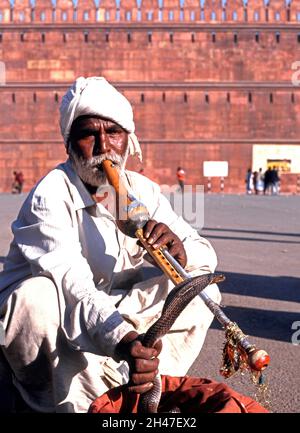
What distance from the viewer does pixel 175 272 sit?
1466 millimetres

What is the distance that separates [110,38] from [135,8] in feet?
3.83

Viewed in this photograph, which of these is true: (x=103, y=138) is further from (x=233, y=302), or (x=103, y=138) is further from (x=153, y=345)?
(x=233, y=302)

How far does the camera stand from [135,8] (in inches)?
890

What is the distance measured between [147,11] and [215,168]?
4.96 meters

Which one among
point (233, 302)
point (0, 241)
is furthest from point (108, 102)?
point (0, 241)

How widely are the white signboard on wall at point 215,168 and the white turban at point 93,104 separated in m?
20.5

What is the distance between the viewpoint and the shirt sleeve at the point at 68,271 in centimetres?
140

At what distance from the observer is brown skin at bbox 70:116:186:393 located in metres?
1.27

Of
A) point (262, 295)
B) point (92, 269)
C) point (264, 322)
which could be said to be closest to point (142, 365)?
point (92, 269)

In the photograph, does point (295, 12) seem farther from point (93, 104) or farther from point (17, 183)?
point (93, 104)

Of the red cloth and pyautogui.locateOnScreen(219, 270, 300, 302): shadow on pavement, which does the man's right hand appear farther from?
pyautogui.locateOnScreen(219, 270, 300, 302): shadow on pavement

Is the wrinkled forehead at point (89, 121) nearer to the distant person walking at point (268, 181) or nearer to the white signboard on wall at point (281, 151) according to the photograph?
the distant person walking at point (268, 181)

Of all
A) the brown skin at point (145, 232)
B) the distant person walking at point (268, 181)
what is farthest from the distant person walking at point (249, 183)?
the brown skin at point (145, 232)

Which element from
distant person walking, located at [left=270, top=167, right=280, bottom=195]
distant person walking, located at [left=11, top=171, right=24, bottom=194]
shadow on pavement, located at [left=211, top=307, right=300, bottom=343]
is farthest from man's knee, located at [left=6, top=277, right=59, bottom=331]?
distant person walking, located at [left=11, top=171, right=24, bottom=194]
